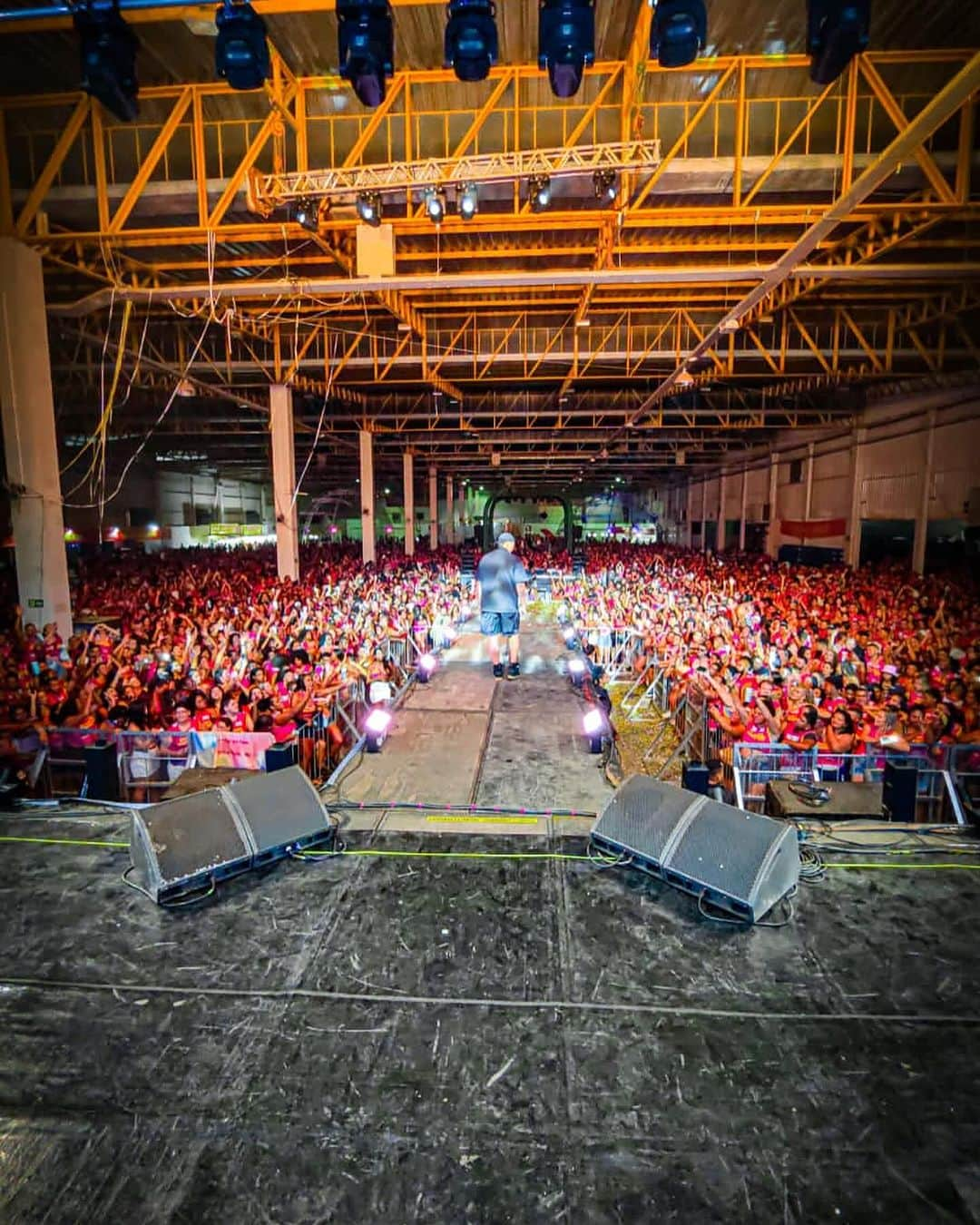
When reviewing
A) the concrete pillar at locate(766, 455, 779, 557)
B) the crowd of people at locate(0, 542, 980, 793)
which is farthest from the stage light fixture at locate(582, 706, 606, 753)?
the concrete pillar at locate(766, 455, 779, 557)

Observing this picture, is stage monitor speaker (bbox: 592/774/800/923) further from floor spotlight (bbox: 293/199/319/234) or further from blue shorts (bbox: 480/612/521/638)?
floor spotlight (bbox: 293/199/319/234)

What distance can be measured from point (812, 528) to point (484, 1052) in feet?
84.7

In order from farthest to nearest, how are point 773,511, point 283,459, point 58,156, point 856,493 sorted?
1. point 773,511
2. point 856,493
3. point 283,459
4. point 58,156

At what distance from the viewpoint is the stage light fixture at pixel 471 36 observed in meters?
5.90

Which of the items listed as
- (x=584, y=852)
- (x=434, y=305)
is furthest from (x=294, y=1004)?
(x=434, y=305)

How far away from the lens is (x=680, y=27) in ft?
19.3

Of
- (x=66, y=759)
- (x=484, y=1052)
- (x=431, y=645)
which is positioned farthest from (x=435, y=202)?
(x=484, y=1052)

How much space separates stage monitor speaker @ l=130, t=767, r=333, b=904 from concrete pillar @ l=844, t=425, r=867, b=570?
71.9 feet

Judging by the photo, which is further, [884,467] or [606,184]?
[884,467]

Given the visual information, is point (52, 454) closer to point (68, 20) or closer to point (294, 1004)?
point (68, 20)

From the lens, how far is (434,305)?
13.9 m

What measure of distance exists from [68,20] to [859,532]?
74.4ft

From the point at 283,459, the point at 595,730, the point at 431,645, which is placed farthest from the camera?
the point at 283,459

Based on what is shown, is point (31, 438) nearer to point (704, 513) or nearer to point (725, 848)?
point (725, 848)
